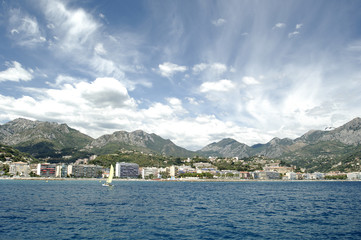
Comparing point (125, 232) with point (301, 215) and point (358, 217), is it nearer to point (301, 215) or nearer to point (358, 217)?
point (301, 215)

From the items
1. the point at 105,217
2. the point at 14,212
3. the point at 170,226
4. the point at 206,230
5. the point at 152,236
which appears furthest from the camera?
the point at 14,212

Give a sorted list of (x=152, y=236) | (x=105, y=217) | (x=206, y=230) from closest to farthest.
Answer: (x=152, y=236), (x=206, y=230), (x=105, y=217)

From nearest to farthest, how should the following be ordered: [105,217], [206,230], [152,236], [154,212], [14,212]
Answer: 1. [152,236]
2. [206,230]
3. [105,217]
4. [14,212]
5. [154,212]

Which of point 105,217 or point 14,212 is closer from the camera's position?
point 105,217

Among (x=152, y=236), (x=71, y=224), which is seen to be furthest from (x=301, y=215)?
(x=71, y=224)

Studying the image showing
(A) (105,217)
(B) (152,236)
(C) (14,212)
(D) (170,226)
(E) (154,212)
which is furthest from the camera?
(E) (154,212)

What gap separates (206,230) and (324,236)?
14.4 metres

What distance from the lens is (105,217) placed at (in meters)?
42.6

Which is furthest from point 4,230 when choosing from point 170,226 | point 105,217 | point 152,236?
point 170,226

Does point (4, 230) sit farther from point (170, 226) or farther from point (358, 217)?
point (358, 217)

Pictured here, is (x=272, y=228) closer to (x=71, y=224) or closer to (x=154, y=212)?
(x=154, y=212)

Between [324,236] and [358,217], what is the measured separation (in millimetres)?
19058

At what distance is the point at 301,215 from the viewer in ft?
153

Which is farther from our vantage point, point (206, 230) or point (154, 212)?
point (154, 212)
